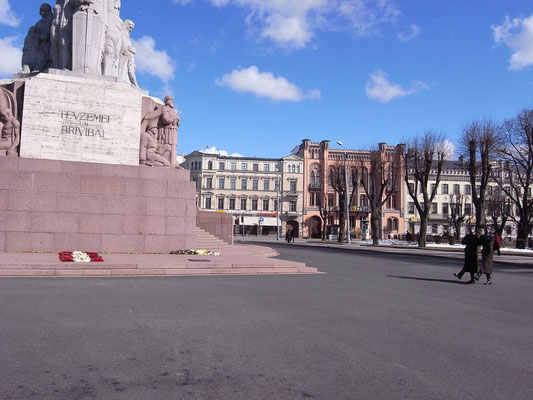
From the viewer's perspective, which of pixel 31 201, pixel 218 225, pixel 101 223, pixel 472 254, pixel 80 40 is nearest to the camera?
pixel 472 254

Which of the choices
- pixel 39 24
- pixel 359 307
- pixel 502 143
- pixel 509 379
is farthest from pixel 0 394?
pixel 502 143

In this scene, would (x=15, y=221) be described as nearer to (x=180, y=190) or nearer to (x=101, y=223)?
(x=101, y=223)

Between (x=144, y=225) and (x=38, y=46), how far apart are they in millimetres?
8445

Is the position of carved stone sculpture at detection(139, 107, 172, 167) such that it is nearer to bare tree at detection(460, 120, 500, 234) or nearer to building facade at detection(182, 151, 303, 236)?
bare tree at detection(460, 120, 500, 234)

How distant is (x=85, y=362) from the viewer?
15.0 feet

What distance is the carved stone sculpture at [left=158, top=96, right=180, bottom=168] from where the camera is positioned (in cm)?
1805

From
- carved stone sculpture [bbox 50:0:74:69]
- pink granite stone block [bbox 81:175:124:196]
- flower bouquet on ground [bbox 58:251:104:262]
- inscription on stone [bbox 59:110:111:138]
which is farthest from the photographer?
carved stone sculpture [bbox 50:0:74:69]

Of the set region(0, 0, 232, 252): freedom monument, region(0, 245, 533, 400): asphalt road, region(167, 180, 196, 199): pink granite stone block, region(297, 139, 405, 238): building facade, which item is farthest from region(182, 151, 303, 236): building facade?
region(0, 245, 533, 400): asphalt road

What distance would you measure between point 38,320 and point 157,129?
12.6m

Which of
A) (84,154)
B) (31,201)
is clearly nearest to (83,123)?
(84,154)

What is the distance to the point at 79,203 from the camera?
619 inches

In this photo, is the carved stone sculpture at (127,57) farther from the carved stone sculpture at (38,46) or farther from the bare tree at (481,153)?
the bare tree at (481,153)

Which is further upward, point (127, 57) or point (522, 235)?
point (127, 57)

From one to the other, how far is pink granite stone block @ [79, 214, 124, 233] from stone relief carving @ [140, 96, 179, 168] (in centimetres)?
251
